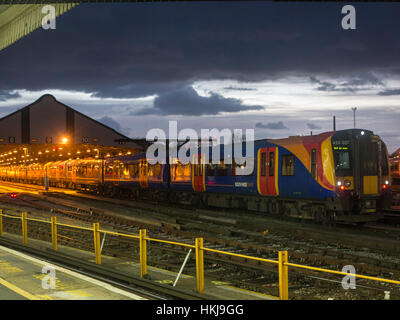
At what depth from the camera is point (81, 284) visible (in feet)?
31.1

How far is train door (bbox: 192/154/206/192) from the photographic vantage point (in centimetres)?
2700

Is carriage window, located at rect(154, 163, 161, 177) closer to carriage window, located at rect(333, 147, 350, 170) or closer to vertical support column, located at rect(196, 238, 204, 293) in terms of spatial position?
carriage window, located at rect(333, 147, 350, 170)

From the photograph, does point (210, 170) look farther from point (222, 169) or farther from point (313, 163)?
point (313, 163)

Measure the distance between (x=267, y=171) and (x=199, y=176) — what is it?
248 inches

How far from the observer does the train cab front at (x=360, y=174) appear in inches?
723

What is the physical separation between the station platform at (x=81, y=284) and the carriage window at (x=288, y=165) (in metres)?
9.85

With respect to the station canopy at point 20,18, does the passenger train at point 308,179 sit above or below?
below

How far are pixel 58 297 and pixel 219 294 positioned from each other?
2831 millimetres

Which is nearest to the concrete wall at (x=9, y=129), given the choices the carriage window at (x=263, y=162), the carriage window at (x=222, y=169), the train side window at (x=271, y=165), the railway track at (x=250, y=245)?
the railway track at (x=250, y=245)

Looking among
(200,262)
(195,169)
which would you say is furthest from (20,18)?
(195,169)

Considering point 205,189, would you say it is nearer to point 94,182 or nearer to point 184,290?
point 184,290

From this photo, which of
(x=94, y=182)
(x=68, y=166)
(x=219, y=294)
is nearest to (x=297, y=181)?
(x=219, y=294)

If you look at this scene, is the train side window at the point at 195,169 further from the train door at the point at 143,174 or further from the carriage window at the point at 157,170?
the train door at the point at 143,174

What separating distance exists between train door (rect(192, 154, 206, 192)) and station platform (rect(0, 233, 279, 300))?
1465 centimetres
